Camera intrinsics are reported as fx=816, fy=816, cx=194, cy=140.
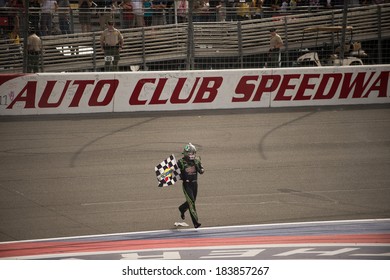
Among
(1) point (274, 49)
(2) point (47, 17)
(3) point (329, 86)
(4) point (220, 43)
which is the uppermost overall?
(2) point (47, 17)

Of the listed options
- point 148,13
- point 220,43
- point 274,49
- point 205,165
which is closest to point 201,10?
point 220,43

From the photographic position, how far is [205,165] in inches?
613

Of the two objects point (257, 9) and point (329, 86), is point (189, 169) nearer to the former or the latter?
point (329, 86)

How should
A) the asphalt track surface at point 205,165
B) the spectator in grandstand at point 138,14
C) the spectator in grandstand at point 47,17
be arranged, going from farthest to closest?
the spectator in grandstand at point 138,14 → the spectator in grandstand at point 47,17 → the asphalt track surface at point 205,165

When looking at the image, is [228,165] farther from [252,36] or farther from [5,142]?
[252,36]

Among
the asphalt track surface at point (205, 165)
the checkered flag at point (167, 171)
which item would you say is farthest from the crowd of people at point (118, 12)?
the checkered flag at point (167, 171)

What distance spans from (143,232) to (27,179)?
3659 millimetres

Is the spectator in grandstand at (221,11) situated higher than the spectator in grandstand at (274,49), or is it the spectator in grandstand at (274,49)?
the spectator in grandstand at (221,11)

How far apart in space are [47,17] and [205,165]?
6382 mm

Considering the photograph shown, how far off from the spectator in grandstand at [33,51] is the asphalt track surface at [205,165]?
1.37 metres

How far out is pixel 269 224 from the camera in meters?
12.2

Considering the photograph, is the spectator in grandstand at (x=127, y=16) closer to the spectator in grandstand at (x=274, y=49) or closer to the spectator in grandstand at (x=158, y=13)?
the spectator in grandstand at (x=158, y=13)

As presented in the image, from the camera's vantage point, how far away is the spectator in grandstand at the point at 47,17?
19312mm

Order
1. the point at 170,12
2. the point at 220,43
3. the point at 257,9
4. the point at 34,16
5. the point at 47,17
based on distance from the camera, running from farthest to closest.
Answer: the point at 257,9, the point at 220,43, the point at 170,12, the point at 47,17, the point at 34,16
